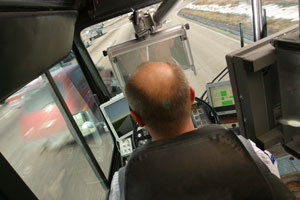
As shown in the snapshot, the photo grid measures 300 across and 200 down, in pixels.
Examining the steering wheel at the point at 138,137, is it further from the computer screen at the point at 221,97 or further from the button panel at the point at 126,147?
the computer screen at the point at 221,97

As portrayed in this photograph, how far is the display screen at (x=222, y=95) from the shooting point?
2.45 metres

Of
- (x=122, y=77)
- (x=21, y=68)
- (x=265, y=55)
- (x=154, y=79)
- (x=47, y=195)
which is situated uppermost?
(x=21, y=68)

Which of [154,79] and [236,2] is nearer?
[154,79]

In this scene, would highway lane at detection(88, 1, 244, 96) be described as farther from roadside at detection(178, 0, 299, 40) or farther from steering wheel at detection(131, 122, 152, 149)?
steering wheel at detection(131, 122, 152, 149)

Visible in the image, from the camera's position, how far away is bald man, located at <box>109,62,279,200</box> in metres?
0.82

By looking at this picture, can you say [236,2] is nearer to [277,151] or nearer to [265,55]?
[277,151]

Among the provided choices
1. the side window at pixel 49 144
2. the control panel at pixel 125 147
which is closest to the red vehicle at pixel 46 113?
the side window at pixel 49 144

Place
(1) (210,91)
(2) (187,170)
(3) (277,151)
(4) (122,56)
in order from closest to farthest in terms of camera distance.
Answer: (2) (187,170)
(3) (277,151)
(4) (122,56)
(1) (210,91)

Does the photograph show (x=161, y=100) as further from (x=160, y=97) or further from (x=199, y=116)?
(x=199, y=116)

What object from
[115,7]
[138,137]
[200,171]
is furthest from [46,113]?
[200,171]

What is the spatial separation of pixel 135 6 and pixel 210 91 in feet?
4.90

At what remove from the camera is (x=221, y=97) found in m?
2.49

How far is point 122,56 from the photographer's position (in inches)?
84.0

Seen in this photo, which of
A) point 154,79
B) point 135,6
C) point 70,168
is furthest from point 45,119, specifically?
point 154,79
